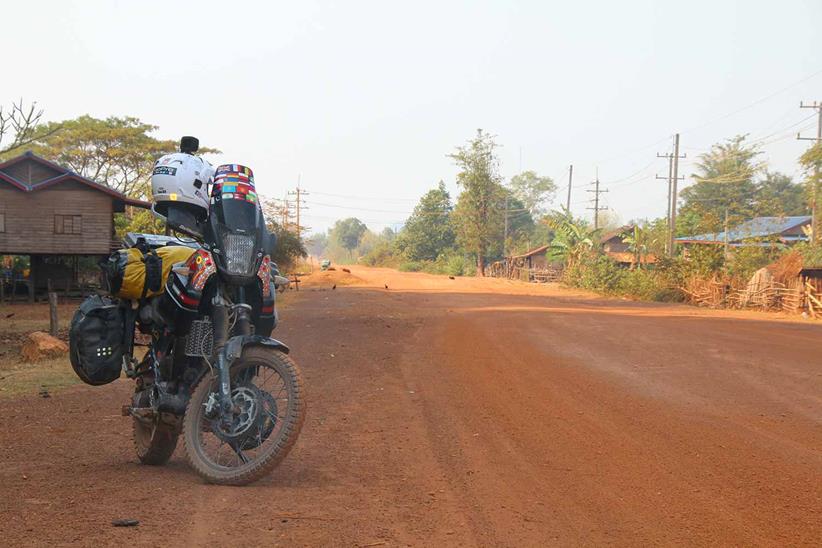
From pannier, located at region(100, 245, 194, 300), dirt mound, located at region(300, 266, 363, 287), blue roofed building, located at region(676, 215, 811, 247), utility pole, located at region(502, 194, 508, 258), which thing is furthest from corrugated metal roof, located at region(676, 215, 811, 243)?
pannier, located at region(100, 245, 194, 300)

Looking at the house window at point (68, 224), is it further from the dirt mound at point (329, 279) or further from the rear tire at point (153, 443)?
the rear tire at point (153, 443)

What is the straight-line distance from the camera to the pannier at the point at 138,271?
197 inches

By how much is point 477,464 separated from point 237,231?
229 cm

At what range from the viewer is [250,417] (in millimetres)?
4656

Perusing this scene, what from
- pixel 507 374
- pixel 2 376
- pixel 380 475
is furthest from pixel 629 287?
pixel 380 475

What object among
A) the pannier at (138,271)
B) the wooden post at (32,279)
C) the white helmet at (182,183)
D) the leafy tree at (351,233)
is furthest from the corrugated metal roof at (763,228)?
the leafy tree at (351,233)

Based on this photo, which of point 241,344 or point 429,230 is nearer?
point 241,344

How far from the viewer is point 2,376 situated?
10.5 meters

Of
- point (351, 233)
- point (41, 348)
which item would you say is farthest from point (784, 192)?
point (351, 233)

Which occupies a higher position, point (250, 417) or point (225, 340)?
point (225, 340)

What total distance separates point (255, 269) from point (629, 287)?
34.5 meters

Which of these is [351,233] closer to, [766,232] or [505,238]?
[505,238]

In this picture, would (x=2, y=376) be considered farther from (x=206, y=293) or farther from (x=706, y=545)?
(x=706, y=545)

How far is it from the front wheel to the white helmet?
→ 1.13 meters
